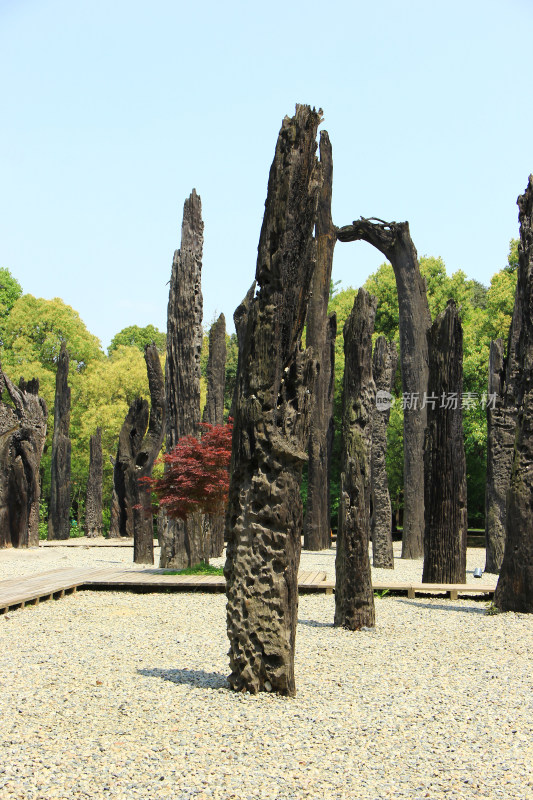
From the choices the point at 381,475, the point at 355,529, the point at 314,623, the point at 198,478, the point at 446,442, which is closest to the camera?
the point at 355,529

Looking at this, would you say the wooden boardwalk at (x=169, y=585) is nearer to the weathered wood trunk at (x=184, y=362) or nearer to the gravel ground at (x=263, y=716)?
the weathered wood trunk at (x=184, y=362)

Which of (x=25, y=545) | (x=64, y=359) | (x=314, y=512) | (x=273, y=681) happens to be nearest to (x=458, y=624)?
(x=273, y=681)

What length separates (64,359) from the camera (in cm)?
2550

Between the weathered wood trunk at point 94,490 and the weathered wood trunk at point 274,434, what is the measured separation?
21531mm

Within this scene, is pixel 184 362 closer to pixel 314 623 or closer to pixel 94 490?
pixel 314 623

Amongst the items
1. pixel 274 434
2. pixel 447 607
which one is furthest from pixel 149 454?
pixel 274 434

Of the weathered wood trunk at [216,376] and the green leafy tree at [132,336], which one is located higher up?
the green leafy tree at [132,336]

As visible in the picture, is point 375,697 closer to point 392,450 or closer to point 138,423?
point 138,423

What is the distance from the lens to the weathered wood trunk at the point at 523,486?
9.84m

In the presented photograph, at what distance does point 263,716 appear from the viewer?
5.31 metres

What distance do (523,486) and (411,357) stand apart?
9362 mm

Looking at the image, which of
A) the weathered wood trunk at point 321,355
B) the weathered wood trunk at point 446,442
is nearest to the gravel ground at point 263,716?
the weathered wood trunk at point 446,442

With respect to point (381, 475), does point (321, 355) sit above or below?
above

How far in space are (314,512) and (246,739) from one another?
15944 millimetres
